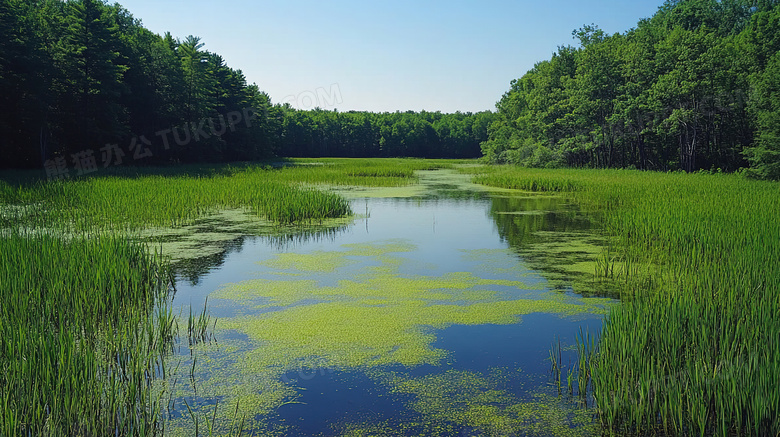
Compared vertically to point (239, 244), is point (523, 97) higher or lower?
higher

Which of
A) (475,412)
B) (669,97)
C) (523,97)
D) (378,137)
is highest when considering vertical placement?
(523,97)

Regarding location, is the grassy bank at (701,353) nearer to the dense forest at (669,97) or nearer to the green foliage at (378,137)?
the dense forest at (669,97)

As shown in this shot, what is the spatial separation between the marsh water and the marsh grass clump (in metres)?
0.27

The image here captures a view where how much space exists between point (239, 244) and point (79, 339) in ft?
16.3

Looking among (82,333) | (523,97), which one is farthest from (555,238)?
(523,97)

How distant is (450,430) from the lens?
10.3 feet

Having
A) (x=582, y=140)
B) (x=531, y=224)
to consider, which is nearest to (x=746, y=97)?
(x=582, y=140)

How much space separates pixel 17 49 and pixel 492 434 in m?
25.1

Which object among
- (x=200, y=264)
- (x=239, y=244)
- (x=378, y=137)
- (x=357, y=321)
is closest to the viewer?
(x=357, y=321)

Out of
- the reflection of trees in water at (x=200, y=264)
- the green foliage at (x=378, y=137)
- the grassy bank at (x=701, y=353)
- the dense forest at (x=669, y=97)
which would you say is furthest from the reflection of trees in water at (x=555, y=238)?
the green foliage at (x=378, y=137)

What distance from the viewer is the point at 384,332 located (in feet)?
15.9

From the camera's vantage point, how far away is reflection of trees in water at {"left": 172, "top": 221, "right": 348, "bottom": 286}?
720 cm

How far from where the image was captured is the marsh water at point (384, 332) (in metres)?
3.31

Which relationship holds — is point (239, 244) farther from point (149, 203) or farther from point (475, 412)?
point (475, 412)
